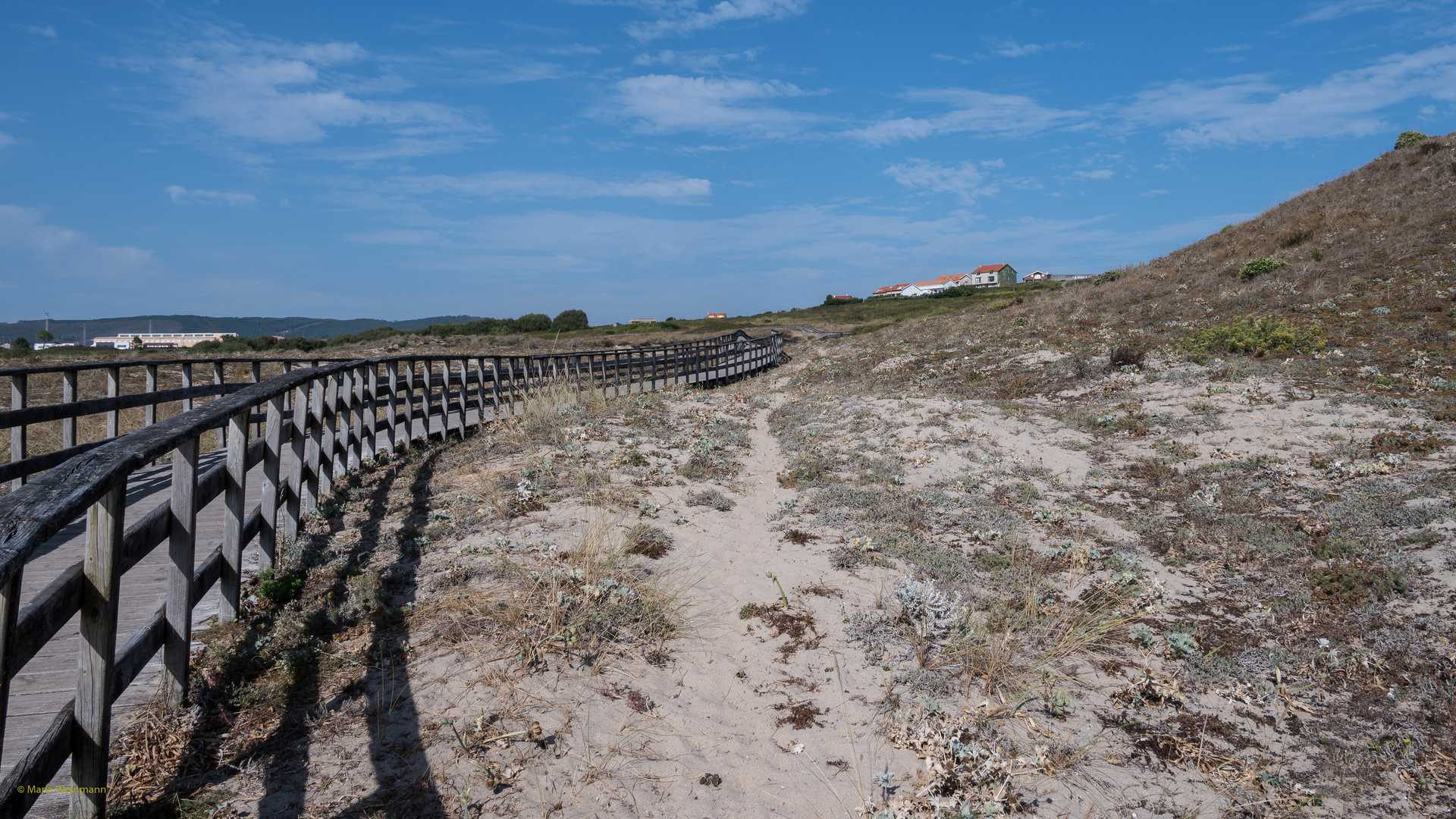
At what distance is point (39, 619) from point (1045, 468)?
10.3 m

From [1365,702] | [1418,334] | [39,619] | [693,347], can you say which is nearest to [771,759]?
[39,619]

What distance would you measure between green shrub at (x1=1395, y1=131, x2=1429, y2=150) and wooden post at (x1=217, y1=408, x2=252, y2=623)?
3944 centimetres

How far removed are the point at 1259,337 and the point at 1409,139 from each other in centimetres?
2423

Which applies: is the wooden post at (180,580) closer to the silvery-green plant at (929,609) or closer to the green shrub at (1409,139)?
the silvery-green plant at (929,609)

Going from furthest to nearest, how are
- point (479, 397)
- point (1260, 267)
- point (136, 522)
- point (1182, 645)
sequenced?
point (1260, 267), point (479, 397), point (1182, 645), point (136, 522)

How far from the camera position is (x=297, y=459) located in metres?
6.58

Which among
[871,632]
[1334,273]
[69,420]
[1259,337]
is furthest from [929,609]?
[1334,273]

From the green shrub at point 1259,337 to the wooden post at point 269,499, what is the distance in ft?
55.3

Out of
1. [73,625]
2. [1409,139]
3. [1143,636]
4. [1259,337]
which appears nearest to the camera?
[73,625]

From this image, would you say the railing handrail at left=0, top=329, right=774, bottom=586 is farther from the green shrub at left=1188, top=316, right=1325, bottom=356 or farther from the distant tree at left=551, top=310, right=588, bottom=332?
the distant tree at left=551, top=310, right=588, bottom=332

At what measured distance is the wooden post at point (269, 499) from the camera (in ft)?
17.9

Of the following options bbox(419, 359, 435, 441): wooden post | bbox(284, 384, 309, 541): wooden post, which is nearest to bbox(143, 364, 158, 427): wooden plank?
bbox(284, 384, 309, 541): wooden post

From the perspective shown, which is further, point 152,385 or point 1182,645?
point 152,385

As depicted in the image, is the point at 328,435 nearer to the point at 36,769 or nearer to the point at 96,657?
the point at 96,657
